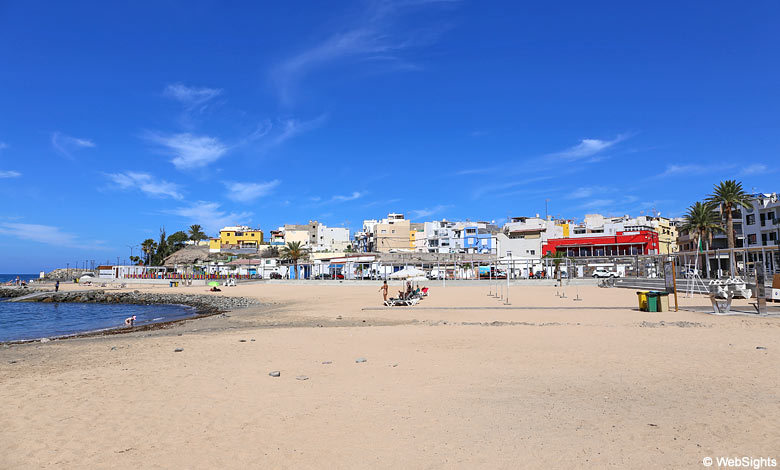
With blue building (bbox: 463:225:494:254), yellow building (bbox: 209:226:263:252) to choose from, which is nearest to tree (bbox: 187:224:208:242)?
yellow building (bbox: 209:226:263:252)

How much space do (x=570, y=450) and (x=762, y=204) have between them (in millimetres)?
68603

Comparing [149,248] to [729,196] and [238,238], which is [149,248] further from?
[729,196]

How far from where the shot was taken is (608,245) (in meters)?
81.1

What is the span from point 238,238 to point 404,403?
136 m

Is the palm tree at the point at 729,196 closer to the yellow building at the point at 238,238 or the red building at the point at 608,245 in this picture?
the red building at the point at 608,245

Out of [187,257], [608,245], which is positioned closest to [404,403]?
[608,245]

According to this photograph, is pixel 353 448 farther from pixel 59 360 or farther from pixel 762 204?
pixel 762 204

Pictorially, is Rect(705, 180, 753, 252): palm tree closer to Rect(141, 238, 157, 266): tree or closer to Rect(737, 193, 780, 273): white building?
Rect(737, 193, 780, 273): white building

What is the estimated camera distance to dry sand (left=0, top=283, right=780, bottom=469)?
5168 millimetres

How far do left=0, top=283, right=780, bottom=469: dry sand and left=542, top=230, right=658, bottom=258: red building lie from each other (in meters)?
72.1

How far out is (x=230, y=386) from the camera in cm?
836

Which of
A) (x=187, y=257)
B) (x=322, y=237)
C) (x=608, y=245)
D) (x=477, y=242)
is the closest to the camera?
(x=608, y=245)

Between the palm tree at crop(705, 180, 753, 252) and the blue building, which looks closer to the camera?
the palm tree at crop(705, 180, 753, 252)

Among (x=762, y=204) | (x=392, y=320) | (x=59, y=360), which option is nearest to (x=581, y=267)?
(x=762, y=204)
